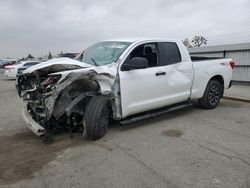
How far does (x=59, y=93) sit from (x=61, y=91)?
0.06m

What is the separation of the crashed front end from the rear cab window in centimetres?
150

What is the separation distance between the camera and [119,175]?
130 inches

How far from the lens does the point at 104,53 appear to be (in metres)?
5.34

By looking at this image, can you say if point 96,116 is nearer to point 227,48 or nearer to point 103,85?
point 103,85

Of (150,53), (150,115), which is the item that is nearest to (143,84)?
(150,115)

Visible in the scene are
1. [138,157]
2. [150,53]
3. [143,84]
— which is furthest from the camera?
[150,53]

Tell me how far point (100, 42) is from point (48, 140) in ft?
8.52

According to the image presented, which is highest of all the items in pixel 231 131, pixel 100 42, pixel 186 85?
pixel 100 42

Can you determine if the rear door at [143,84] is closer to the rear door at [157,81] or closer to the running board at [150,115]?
the rear door at [157,81]

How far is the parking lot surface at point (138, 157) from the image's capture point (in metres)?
Answer: 3.17

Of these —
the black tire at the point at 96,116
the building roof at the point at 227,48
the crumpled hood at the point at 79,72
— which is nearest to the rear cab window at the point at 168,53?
the crumpled hood at the point at 79,72

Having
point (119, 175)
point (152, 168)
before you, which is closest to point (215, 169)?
point (152, 168)

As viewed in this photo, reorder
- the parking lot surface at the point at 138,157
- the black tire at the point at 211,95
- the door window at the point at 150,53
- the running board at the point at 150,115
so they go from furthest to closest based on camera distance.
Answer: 1. the black tire at the point at 211,95
2. the door window at the point at 150,53
3. the running board at the point at 150,115
4. the parking lot surface at the point at 138,157

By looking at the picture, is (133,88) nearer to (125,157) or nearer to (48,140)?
(125,157)
